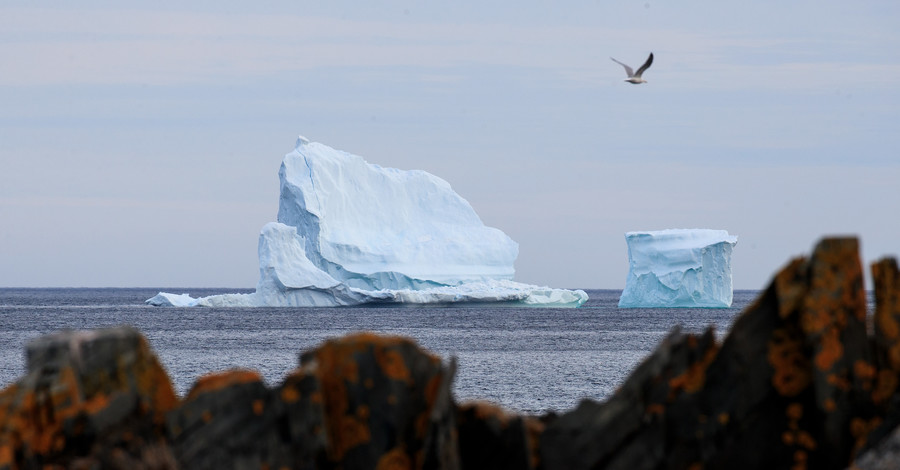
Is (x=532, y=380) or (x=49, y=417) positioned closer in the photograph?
(x=49, y=417)

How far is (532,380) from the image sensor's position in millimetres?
31016

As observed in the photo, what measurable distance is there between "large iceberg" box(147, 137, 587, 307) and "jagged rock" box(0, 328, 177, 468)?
60.2m

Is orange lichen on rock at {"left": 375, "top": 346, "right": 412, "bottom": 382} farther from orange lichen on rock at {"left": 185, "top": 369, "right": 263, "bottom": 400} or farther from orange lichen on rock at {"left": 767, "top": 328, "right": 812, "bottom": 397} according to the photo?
orange lichen on rock at {"left": 767, "top": 328, "right": 812, "bottom": 397}

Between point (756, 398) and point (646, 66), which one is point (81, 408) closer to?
point (756, 398)

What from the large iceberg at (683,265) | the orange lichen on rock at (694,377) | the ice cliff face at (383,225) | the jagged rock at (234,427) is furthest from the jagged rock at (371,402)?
the ice cliff face at (383,225)

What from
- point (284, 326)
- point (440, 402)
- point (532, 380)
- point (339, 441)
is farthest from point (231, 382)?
point (284, 326)

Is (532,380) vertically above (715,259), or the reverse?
(715,259)

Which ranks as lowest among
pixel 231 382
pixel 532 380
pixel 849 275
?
pixel 532 380

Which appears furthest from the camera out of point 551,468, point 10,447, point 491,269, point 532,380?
point 491,269

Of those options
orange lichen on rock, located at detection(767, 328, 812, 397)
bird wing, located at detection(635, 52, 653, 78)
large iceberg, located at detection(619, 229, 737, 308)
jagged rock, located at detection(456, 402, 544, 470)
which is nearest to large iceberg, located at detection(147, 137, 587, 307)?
large iceberg, located at detection(619, 229, 737, 308)

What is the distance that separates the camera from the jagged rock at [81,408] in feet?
15.3

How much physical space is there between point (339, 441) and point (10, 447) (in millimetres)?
1501

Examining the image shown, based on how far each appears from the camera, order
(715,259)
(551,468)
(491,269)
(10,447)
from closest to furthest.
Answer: (10,447), (551,468), (715,259), (491,269)

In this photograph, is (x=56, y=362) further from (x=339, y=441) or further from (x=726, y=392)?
(x=726, y=392)
